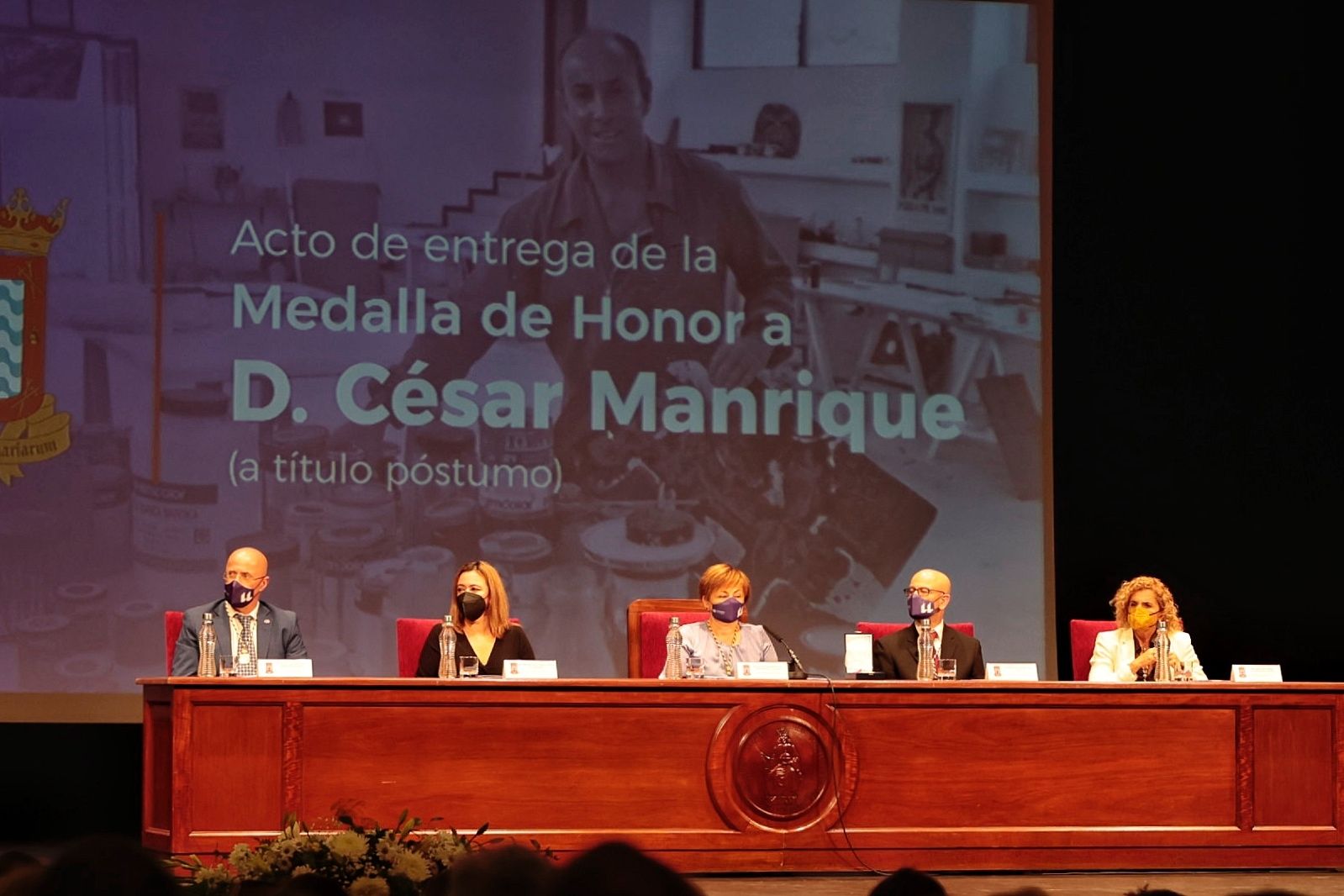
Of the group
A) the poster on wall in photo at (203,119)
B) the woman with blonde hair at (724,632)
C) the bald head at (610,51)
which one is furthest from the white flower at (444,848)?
the bald head at (610,51)

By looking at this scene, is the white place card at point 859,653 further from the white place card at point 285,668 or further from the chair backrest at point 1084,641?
the white place card at point 285,668

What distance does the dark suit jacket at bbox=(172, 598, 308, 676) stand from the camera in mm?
5293

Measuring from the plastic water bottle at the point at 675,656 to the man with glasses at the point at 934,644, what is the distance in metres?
A: 0.71

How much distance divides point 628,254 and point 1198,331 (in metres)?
2.52

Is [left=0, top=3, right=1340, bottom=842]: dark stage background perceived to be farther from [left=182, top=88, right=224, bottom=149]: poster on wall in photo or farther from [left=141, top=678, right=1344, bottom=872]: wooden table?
[left=182, top=88, right=224, bottom=149]: poster on wall in photo

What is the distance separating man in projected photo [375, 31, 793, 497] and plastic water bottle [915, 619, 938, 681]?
1650 mm

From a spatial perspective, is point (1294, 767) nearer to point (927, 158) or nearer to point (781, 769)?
point (781, 769)

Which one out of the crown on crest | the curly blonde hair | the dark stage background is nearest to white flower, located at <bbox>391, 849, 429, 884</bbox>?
the curly blonde hair

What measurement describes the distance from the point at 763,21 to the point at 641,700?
3116mm

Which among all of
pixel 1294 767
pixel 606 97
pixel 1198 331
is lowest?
pixel 1294 767

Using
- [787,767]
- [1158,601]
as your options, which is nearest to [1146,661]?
[1158,601]

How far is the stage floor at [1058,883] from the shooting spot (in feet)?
15.5

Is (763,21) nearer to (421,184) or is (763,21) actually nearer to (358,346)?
(421,184)

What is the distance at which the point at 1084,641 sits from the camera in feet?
19.3
